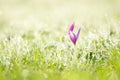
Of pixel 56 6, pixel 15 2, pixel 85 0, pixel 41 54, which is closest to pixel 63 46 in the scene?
pixel 41 54

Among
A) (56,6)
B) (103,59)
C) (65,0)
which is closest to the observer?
(103,59)

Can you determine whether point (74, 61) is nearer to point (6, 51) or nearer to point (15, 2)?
point (6, 51)

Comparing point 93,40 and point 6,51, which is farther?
point 93,40

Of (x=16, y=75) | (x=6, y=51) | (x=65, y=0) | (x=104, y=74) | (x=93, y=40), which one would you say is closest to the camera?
(x=16, y=75)

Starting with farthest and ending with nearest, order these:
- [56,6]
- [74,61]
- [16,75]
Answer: [56,6] → [74,61] → [16,75]

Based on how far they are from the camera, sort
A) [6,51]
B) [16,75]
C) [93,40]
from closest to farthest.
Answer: [16,75], [6,51], [93,40]

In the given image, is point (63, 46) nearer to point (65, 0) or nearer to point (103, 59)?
point (103, 59)

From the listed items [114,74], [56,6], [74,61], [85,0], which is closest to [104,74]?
[114,74]

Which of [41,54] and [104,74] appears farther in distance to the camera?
[41,54]
